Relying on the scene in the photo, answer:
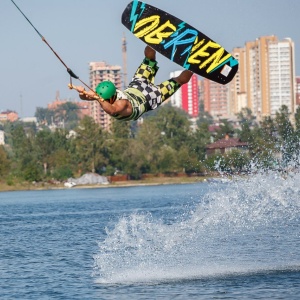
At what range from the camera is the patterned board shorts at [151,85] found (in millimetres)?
12258

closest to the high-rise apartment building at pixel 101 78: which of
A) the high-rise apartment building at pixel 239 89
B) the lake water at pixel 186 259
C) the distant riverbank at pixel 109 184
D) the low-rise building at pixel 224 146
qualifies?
the high-rise apartment building at pixel 239 89

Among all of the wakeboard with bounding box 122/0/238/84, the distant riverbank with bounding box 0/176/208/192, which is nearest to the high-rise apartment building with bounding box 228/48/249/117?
the distant riverbank with bounding box 0/176/208/192

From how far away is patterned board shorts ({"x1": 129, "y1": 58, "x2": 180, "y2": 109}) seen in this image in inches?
483

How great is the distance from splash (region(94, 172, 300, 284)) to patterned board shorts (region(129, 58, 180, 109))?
12.0 ft

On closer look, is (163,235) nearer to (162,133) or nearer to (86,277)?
(86,277)

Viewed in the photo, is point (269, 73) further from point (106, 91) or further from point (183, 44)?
point (106, 91)

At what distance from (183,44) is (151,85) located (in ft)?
2.11

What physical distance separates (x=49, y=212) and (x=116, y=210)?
9.78 ft

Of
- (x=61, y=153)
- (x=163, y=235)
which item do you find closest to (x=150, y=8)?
(x=163, y=235)

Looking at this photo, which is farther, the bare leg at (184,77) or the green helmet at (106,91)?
the bare leg at (184,77)

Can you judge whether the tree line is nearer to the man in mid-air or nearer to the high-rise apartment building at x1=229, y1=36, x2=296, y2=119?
the man in mid-air

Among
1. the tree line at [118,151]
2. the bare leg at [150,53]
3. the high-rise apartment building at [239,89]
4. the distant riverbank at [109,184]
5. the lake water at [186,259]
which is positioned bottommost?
the distant riverbank at [109,184]

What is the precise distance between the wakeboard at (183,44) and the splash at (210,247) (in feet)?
12.7

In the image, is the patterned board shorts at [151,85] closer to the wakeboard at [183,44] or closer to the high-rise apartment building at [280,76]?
the wakeboard at [183,44]
